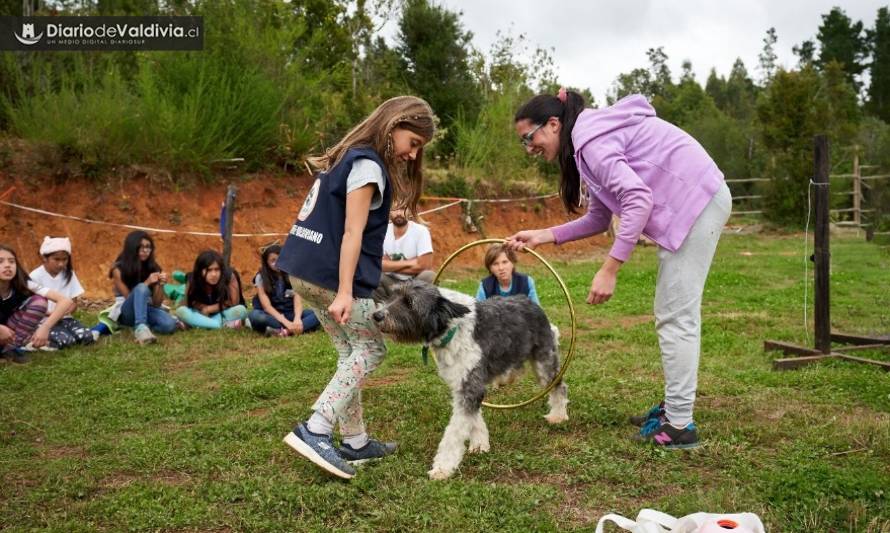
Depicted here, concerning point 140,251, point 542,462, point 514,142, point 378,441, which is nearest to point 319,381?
point 378,441

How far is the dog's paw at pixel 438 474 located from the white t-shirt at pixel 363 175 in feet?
5.88

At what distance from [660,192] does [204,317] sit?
749 cm

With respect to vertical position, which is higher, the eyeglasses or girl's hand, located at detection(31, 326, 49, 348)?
the eyeglasses

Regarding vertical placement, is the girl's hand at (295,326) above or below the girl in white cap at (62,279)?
below

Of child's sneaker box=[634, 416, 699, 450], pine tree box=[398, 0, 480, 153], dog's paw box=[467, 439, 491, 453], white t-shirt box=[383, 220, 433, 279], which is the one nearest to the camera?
child's sneaker box=[634, 416, 699, 450]

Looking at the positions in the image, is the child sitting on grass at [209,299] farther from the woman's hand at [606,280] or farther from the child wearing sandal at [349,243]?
the woman's hand at [606,280]

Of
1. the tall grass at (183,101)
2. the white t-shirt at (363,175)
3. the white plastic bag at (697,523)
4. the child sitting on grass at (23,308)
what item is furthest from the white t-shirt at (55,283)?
the white plastic bag at (697,523)

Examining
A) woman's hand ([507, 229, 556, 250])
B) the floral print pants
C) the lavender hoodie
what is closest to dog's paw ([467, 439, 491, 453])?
the floral print pants

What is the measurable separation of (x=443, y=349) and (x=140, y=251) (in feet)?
22.0

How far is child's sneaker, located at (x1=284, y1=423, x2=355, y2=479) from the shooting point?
4.66 m

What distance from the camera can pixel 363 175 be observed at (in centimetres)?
453

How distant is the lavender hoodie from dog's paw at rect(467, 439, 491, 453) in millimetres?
1601

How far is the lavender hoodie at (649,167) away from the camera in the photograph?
16.3 ft

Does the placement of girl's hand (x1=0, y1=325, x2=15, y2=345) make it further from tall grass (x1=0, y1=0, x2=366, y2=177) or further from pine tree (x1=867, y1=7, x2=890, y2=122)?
pine tree (x1=867, y1=7, x2=890, y2=122)
